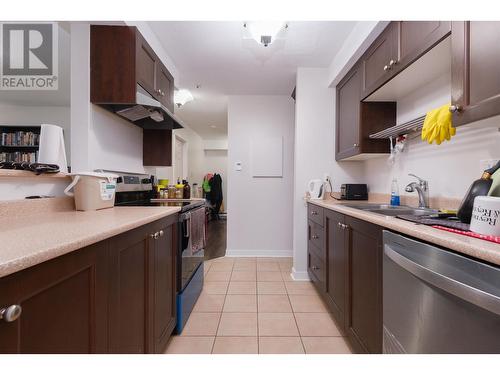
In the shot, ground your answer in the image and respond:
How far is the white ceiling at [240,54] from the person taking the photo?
75.3 inches

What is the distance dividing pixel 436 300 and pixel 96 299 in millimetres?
1081

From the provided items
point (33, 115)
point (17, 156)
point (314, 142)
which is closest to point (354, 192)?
point (314, 142)

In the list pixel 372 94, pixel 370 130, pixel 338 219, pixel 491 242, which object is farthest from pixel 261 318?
pixel 372 94

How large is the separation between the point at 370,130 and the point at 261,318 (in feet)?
6.09

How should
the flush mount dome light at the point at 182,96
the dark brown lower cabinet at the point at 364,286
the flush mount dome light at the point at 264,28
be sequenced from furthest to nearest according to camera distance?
the flush mount dome light at the point at 182,96, the flush mount dome light at the point at 264,28, the dark brown lower cabinet at the point at 364,286

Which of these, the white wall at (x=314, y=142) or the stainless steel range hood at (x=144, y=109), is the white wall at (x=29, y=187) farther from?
the white wall at (x=314, y=142)

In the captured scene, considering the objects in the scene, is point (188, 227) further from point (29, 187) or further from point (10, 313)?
point (10, 313)

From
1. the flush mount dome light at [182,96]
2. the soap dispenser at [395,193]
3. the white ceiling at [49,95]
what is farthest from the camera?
the flush mount dome light at [182,96]

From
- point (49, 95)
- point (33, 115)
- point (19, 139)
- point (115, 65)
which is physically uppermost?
point (49, 95)

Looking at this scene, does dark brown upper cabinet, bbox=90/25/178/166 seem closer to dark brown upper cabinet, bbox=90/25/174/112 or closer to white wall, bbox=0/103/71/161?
dark brown upper cabinet, bbox=90/25/174/112

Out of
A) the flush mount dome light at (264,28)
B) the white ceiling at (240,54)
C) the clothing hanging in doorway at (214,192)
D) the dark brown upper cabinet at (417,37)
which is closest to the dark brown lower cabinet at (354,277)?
the dark brown upper cabinet at (417,37)

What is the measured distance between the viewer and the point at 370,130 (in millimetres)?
2049

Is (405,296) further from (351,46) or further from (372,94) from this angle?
(351,46)

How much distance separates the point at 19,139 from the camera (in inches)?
135
